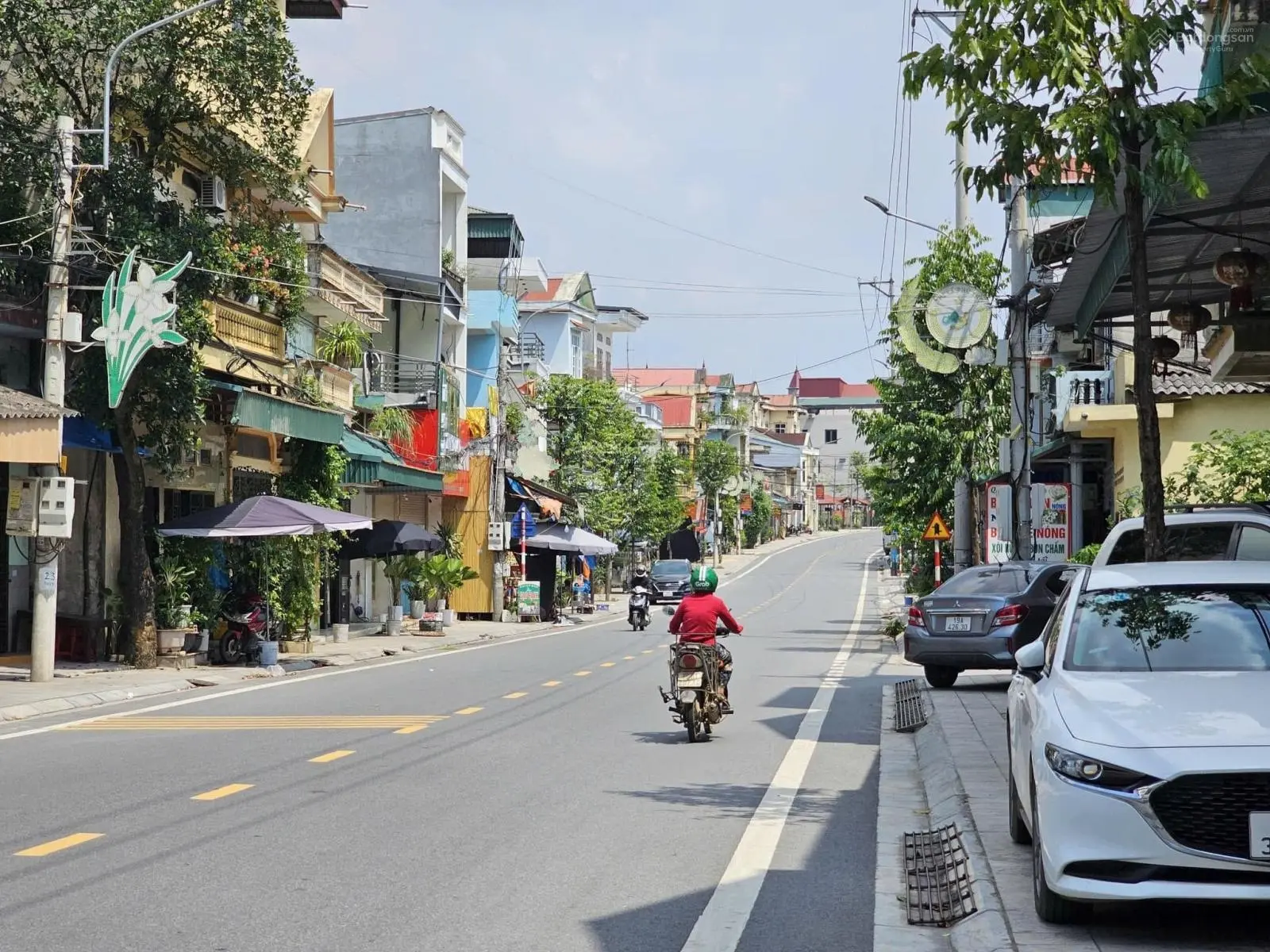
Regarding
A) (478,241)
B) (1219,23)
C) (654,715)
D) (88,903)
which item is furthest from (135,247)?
(478,241)

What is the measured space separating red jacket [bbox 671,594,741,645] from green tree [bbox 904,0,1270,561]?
5.89m

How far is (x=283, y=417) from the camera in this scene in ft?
93.6

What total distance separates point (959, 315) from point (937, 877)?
18444 mm

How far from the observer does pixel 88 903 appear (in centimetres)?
776

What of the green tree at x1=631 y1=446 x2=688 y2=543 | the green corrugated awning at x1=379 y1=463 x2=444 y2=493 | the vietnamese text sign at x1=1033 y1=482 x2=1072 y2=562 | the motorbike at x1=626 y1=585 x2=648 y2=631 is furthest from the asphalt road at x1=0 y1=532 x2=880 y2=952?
the green tree at x1=631 y1=446 x2=688 y2=543

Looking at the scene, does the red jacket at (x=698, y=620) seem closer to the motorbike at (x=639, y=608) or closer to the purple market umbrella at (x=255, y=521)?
the purple market umbrella at (x=255, y=521)

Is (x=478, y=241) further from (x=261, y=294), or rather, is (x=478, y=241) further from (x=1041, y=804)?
(x=1041, y=804)

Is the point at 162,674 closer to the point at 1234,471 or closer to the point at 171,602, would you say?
the point at 171,602

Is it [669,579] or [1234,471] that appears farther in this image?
[669,579]

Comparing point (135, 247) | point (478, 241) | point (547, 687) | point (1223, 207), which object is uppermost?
point (478, 241)

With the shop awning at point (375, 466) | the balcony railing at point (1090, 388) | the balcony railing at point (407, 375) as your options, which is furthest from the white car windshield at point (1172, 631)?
the balcony railing at point (407, 375)

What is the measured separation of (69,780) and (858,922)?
6811 mm

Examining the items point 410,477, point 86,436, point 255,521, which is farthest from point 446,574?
point 86,436

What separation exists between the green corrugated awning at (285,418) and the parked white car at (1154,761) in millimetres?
20658
